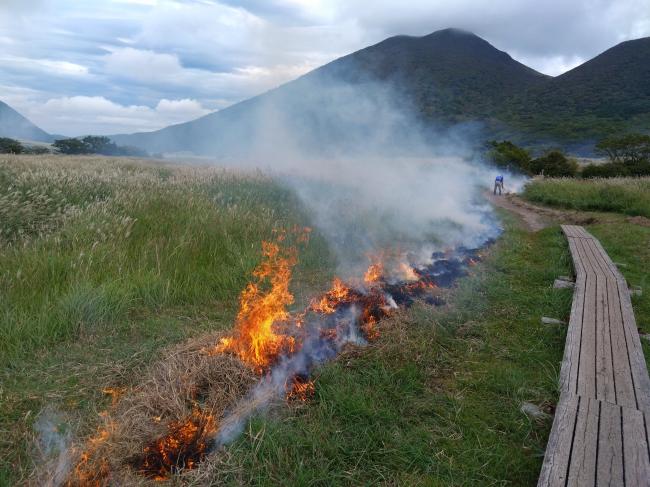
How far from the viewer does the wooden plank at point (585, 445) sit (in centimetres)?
255

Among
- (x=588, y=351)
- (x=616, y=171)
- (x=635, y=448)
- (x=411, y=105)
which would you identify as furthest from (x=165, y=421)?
(x=616, y=171)

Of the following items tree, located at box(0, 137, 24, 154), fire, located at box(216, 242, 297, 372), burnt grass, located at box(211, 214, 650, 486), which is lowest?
burnt grass, located at box(211, 214, 650, 486)

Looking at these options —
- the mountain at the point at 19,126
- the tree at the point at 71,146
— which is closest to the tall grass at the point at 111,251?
the tree at the point at 71,146

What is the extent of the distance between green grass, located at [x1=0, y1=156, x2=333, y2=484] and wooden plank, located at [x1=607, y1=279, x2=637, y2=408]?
148 inches

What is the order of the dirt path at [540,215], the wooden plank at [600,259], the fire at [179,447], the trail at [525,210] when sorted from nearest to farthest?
the fire at [179,447] → the wooden plank at [600,259] → the dirt path at [540,215] → the trail at [525,210]

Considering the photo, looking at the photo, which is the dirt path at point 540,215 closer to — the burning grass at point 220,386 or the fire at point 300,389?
the burning grass at point 220,386

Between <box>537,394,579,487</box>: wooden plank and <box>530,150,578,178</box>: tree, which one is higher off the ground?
<box>530,150,578,178</box>: tree

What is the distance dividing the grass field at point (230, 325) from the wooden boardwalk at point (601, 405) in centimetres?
24

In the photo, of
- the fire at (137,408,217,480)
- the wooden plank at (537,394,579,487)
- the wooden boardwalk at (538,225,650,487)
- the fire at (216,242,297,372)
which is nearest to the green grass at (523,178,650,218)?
the wooden boardwalk at (538,225,650,487)

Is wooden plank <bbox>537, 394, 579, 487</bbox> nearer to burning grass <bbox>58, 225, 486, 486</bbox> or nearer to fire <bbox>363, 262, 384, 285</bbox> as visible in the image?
burning grass <bbox>58, 225, 486, 486</bbox>

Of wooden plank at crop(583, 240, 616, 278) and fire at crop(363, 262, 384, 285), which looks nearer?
fire at crop(363, 262, 384, 285)

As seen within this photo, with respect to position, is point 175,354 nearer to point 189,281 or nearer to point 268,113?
point 189,281

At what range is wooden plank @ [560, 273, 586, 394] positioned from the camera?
3638 mm

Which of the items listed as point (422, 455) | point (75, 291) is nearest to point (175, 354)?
point (75, 291)
